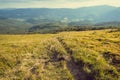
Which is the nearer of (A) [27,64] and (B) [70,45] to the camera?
(A) [27,64]

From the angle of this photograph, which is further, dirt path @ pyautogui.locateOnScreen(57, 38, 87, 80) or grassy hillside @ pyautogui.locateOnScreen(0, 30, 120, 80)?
grassy hillside @ pyautogui.locateOnScreen(0, 30, 120, 80)

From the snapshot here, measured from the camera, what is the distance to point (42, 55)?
192 ft

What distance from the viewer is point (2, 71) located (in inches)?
1937

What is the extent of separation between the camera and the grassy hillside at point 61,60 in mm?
46631

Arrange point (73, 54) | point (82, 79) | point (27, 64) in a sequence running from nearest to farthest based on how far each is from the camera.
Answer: point (82, 79), point (27, 64), point (73, 54)

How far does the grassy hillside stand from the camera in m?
46.6

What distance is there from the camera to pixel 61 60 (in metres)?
54.4

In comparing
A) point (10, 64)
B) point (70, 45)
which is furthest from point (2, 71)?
point (70, 45)

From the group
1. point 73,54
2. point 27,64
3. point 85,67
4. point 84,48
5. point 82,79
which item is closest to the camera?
point 82,79

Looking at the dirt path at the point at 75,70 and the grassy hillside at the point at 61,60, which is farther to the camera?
the grassy hillside at the point at 61,60

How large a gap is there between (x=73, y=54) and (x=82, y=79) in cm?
1218

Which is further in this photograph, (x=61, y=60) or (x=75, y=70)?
(x=61, y=60)

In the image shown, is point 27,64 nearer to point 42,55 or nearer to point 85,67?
point 42,55

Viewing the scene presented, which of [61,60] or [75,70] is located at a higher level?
[61,60]
